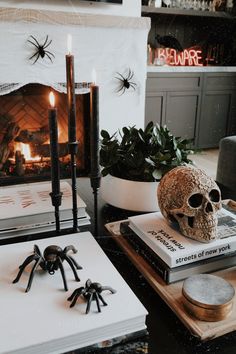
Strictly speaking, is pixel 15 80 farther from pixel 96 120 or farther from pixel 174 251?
pixel 174 251

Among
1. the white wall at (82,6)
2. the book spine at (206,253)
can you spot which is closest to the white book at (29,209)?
the book spine at (206,253)

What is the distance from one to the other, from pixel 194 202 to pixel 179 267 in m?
0.12

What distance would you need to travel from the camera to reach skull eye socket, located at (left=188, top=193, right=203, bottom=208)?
66cm

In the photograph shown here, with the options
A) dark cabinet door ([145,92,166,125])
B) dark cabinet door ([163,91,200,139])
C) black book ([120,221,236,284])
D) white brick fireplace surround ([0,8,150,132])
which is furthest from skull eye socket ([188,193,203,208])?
dark cabinet door ([163,91,200,139])

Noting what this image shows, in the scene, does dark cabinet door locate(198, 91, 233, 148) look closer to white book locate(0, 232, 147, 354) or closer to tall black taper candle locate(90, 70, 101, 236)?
tall black taper candle locate(90, 70, 101, 236)

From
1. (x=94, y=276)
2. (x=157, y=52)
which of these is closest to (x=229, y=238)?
(x=94, y=276)

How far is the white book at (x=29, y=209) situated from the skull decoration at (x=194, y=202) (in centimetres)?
29

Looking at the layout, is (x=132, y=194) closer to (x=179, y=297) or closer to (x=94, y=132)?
(x=94, y=132)

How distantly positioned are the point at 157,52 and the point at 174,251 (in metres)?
3.31

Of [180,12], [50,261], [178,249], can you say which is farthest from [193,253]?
[180,12]

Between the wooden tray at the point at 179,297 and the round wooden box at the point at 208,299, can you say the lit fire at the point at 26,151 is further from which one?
the round wooden box at the point at 208,299

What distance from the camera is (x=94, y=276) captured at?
0.60 m

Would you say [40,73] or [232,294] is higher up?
[40,73]

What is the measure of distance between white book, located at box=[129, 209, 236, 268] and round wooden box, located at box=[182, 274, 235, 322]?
0.07m
